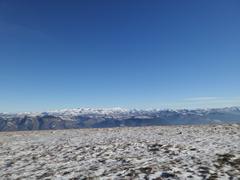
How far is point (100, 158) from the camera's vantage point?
50.6ft

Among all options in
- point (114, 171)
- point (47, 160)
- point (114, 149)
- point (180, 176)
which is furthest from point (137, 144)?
point (180, 176)

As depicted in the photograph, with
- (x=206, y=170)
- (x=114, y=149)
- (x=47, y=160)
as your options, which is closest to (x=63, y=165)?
(x=47, y=160)

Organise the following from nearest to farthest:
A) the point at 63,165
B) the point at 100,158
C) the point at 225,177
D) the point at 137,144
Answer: the point at 225,177 < the point at 63,165 < the point at 100,158 < the point at 137,144

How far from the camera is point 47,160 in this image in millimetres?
15898

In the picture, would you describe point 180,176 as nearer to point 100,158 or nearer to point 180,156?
point 180,156

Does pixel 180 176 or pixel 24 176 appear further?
pixel 24 176

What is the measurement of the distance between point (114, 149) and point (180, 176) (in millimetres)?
8273

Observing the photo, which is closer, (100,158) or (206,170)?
(206,170)

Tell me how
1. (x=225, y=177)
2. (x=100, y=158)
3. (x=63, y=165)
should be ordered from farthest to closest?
1. (x=100, y=158)
2. (x=63, y=165)
3. (x=225, y=177)

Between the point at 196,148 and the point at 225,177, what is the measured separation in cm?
641

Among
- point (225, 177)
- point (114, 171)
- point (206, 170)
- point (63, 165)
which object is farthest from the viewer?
point (63, 165)

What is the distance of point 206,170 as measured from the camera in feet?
35.8

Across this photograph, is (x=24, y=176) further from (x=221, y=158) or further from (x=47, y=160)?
(x=221, y=158)

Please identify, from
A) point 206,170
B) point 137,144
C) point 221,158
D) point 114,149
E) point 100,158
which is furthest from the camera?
point 137,144
